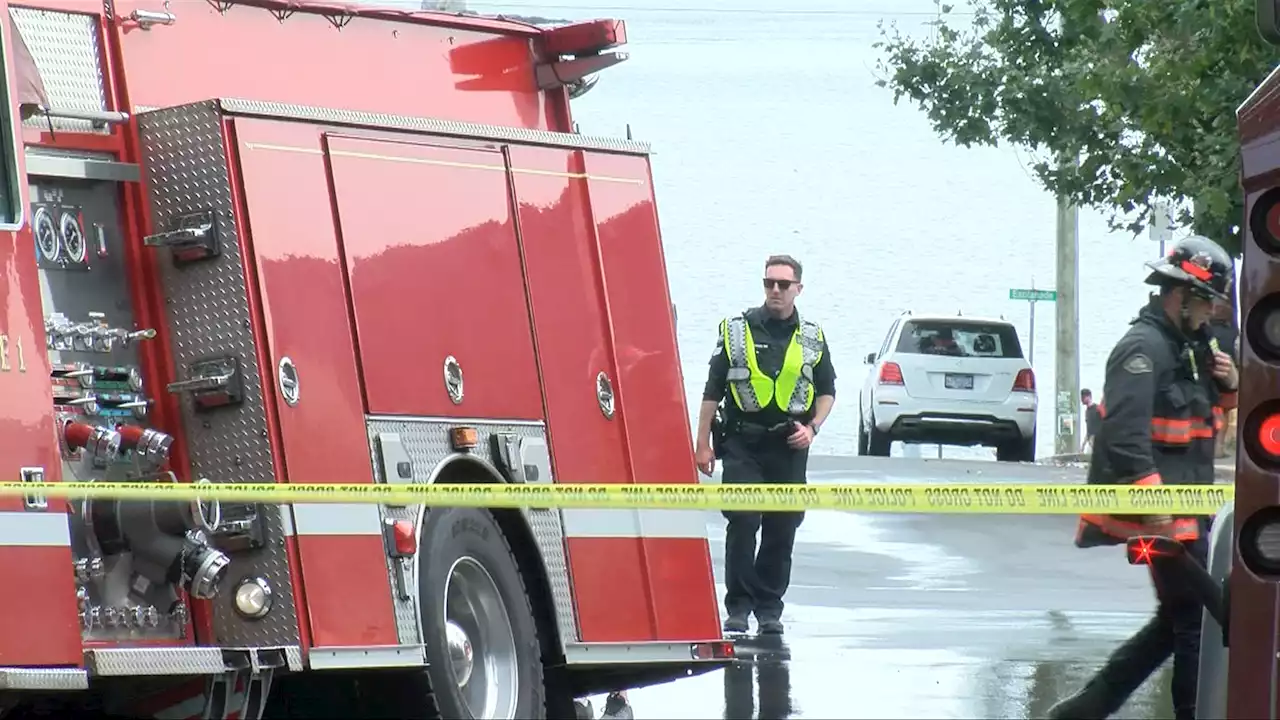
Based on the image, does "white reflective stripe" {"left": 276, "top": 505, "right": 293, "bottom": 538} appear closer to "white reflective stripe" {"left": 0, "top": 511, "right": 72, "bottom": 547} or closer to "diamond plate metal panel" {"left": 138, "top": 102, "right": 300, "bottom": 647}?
"diamond plate metal panel" {"left": 138, "top": 102, "right": 300, "bottom": 647}

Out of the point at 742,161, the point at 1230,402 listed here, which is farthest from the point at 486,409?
the point at 742,161

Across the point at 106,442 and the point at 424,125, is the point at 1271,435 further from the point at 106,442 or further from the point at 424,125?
the point at 424,125

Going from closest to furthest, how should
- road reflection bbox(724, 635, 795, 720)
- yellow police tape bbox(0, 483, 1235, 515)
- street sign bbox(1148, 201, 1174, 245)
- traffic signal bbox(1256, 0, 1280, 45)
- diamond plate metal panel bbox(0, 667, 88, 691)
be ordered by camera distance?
traffic signal bbox(1256, 0, 1280, 45)
yellow police tape bbox(0, 483, 1235, 515)
diamond plate metal panel bbox(0, 667, 88, 691)
road reflection bbox(724, 635, 795, 720)
street sign bbox(1148, 201, 1174, 245)

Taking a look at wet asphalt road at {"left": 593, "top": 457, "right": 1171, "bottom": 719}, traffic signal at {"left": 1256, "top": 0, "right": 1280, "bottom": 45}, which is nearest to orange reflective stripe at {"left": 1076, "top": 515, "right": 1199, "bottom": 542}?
wet asphalt road at {"left": 593, "top": 457, "right": 1171, "bottom": 719}

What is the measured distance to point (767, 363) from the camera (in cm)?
1208

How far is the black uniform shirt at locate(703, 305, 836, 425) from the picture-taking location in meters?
12.1

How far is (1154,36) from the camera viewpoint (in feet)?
57.5

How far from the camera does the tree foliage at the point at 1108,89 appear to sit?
16.3 m

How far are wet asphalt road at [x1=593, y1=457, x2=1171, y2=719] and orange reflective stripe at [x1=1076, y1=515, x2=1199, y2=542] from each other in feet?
5.53

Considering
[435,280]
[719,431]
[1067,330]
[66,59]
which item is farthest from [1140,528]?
[1067,330]

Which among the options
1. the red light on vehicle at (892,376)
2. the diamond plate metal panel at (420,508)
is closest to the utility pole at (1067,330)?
the red light on vehicle at (892,376)

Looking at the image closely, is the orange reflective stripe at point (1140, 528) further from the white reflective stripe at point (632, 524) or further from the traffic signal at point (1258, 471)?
the traffic signal at point (1258, 471)

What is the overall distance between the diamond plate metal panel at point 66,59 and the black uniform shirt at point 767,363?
4.88 m

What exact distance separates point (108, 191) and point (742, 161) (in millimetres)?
78283
